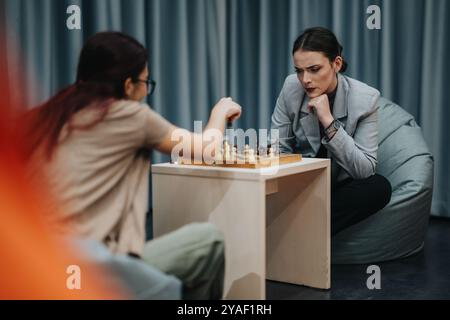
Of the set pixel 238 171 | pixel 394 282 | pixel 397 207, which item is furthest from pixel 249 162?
pixel 397 207

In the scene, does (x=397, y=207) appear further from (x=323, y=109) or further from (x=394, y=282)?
(x=323, y=109)

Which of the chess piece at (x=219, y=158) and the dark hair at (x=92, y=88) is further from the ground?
the dark hair at (x=92, y=88)

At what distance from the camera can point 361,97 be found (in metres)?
2.49

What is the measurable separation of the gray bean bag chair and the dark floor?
0.20 ft

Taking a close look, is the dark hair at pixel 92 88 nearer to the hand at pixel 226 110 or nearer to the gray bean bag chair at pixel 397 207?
the hand at pixel 226 110

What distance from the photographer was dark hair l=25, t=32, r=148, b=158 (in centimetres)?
155

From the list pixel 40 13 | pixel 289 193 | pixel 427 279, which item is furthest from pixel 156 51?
pixel 427 279

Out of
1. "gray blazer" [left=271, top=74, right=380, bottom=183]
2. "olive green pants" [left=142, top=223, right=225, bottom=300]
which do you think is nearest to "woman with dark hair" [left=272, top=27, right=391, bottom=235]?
"gray blazer" [left=271, top=74, right=380, bottom=183]

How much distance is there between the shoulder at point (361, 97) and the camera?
2.47 m

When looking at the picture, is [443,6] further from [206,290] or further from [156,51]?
[206,290]

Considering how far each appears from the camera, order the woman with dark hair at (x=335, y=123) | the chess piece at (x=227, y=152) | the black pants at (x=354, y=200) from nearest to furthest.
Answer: the chess piece at (x=227, y=152)
the woman with dark hair at (x=335, y=123)
the black pants at (x=354, y=200)

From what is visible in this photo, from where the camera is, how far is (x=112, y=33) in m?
1.60

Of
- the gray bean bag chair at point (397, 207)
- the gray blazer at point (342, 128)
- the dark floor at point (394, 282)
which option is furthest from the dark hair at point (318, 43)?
the dark floor at point (394, 282)

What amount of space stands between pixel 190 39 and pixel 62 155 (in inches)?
94.1
